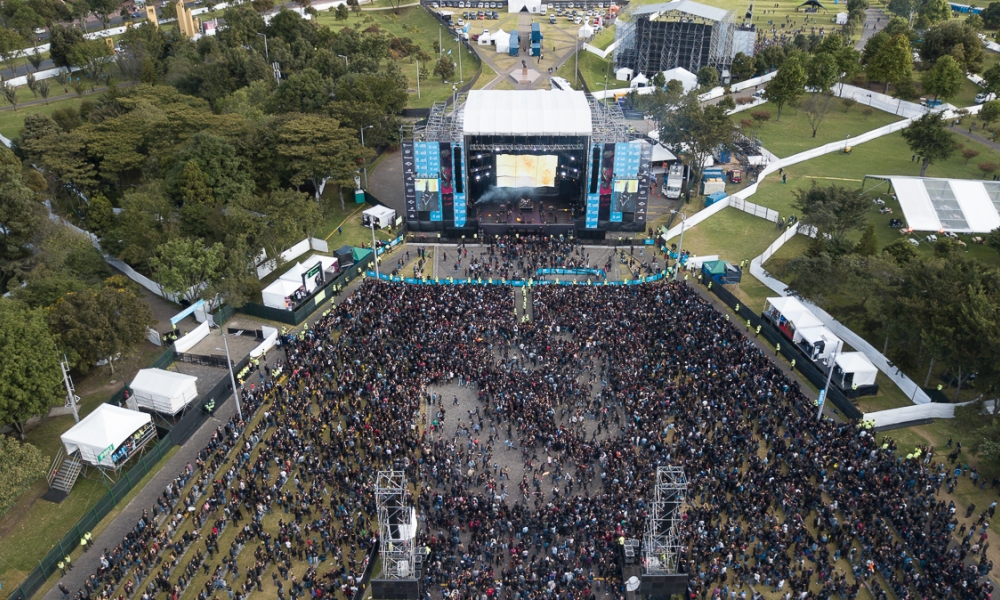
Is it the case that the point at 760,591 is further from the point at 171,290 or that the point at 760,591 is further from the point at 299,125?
the point at 299,125

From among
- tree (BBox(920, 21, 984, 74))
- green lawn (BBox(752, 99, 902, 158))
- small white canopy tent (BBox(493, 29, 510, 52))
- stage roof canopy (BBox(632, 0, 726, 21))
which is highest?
stage roof canopy (BBox(632, 0, 726, 21))

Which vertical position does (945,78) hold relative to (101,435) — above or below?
above

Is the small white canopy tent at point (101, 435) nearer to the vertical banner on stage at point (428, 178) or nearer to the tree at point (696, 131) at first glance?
the vertical banner on stage at point (428, 178)

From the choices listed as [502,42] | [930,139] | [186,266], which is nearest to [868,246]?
[930,139]

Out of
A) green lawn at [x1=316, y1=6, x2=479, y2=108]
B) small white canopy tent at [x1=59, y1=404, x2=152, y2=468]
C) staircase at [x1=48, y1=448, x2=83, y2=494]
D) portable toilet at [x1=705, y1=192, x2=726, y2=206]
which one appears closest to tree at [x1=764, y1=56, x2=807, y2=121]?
portable toilet at [x1=705, y1=192, x2=726, y2=206]

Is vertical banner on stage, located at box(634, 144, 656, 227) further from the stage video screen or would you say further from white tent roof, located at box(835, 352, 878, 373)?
white tent roof, located at box(835, 352, 878, 373)

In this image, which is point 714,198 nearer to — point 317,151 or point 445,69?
point 317,151

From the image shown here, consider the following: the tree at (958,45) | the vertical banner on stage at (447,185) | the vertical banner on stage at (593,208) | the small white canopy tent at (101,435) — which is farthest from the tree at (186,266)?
the tree at (958,45)
